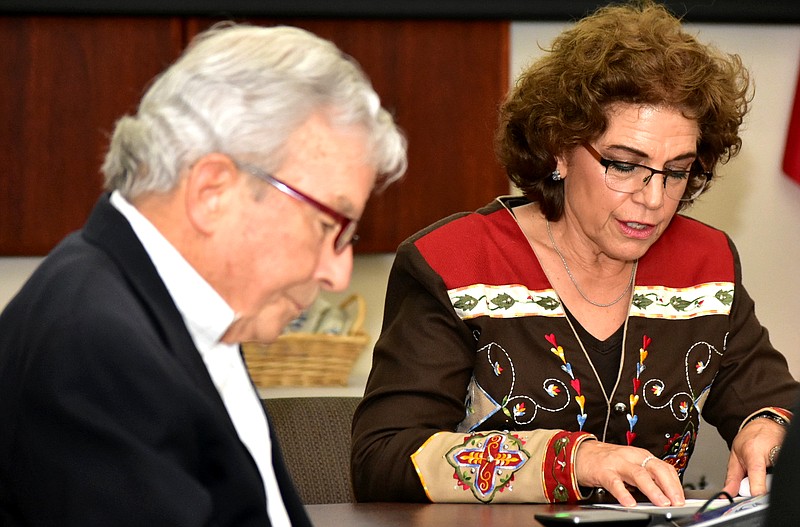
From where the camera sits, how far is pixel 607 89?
218cm

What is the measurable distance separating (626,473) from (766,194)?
2308mm

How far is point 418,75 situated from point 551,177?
1169mm

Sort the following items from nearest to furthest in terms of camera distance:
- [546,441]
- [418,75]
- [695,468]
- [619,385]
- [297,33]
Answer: [297,33] → [546,441] → [619,385] → [418,75] → [695,468]

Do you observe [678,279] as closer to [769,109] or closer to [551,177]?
[551,177]

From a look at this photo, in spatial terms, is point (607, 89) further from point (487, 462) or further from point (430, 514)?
point (430, 514)

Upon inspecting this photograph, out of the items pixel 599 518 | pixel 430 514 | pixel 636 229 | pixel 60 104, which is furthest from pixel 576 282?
pixel 60 104

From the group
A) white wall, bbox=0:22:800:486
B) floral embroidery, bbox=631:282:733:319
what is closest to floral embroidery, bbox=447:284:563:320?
floral embroidery, bbox=631:282:733:319

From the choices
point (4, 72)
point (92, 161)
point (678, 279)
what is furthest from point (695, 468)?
point (4, 72)

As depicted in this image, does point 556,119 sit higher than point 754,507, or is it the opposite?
point 556,119

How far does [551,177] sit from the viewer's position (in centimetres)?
234

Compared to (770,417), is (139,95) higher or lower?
higher

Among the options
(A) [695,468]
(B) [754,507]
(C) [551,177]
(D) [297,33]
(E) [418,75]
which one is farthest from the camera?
(A) [695,468]

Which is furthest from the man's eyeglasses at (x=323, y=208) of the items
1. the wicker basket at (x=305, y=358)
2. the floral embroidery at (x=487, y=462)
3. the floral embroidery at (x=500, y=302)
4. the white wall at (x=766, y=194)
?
the white wall at (x=766, y=194)

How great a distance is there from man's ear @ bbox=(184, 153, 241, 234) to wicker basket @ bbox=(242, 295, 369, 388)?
2.03m
